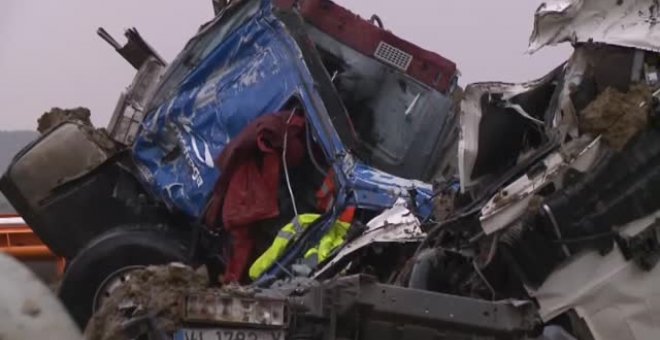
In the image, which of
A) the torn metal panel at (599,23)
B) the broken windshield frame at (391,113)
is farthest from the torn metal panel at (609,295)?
the broken windshield frame at (391,113)

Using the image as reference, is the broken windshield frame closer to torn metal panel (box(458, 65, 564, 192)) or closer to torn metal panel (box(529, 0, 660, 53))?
torn metal panel (box(458, 65, 564, 192))

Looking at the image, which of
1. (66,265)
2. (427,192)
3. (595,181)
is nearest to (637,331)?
(595,181)

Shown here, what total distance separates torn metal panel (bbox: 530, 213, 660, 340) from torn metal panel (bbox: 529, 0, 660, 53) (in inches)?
28.7

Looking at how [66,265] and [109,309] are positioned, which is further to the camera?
[66,265]

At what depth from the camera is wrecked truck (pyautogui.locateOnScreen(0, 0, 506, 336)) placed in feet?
25.0

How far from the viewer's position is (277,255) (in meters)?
7.29

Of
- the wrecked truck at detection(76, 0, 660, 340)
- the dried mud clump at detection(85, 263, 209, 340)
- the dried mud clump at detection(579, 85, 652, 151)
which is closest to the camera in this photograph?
the dried mud clump at detection(85, 263, 209, 340)

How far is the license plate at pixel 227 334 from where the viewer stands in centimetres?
438

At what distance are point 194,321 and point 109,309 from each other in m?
0.29

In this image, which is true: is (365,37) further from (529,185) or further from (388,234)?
(529,185)

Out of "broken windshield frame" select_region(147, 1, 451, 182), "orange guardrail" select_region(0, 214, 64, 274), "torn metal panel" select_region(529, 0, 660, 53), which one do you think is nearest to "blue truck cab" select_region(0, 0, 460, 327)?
"broken windshield frame" select_region(147, 1, 451, 182)

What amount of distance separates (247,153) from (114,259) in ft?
3.38

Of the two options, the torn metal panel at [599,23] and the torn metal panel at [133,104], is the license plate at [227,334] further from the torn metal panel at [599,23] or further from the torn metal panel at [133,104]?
the torn metal panel at [133,104]

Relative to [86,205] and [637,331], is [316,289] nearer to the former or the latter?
[637,331]
